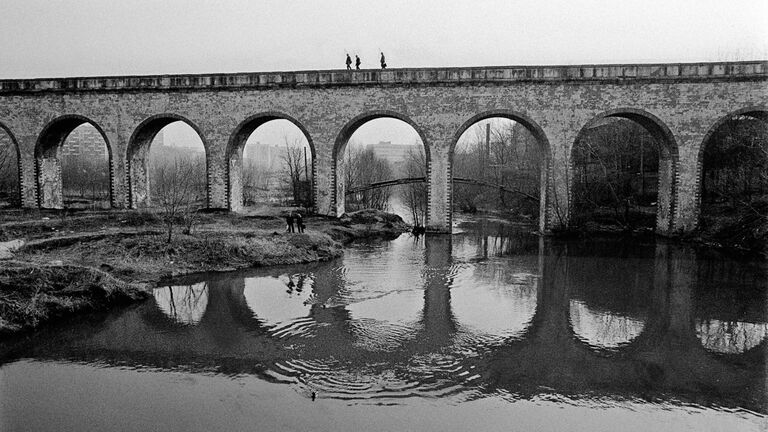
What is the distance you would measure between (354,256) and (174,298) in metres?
6.75

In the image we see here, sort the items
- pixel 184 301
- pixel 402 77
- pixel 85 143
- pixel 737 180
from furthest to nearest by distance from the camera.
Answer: pixel 85 143 < pixel 737 180 < pixel 402 77 < pixel 184 301

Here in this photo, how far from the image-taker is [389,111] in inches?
850

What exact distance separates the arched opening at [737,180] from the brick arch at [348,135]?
11.0 meters

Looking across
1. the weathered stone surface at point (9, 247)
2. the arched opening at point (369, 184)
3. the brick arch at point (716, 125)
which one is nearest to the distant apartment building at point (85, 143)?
the arched opening at point (369, 184)

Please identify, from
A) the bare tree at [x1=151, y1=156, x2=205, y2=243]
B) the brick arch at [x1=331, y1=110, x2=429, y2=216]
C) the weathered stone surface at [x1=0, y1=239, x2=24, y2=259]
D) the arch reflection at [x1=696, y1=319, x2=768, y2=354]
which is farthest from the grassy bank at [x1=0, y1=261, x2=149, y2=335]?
the arch reflection at [x1=696, y1=319, x2=768, y2=354]

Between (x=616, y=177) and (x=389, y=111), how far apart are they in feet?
42.7

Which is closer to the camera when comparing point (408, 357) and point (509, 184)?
point (408, 357)

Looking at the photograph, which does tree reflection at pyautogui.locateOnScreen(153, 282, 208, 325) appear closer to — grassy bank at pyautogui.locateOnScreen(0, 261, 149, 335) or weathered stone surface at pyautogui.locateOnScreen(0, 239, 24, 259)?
grassy bank at pyautogui.locateOnScreen(0, 261, 149, 335)

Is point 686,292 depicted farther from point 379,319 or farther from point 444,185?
point 444,185

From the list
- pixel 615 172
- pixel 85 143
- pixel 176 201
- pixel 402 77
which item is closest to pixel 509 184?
pixel 615 172

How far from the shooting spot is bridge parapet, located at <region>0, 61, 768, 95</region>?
764 inches

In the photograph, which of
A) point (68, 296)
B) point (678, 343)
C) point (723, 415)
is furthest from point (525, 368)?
point (68, 296)

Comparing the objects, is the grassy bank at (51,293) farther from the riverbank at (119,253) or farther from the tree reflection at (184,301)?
the tree reflection at (184,301)

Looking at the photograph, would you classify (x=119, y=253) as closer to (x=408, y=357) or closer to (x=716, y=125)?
(x=408, y=357)
